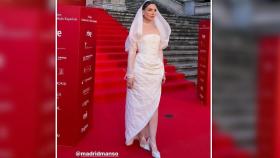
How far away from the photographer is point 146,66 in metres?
3.01

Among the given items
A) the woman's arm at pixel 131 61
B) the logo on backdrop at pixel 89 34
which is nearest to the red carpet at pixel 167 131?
the woman's arm at pixel 131 61

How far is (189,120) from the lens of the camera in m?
3.17

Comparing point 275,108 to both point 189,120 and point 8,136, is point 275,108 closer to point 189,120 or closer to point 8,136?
point 189,120

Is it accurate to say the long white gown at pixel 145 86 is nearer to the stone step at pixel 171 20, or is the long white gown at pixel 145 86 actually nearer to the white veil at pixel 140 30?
the white veil at pixel 140 30

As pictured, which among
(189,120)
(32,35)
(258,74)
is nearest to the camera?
(32,35)

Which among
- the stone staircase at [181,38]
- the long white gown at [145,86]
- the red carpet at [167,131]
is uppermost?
the stone staircase at [181,38]

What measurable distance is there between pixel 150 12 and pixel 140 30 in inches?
5.9

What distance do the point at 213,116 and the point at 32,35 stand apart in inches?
56.5

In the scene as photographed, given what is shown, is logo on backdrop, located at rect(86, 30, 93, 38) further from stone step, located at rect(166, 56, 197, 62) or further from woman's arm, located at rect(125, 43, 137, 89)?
stone step, located at rect(166, 56, 197, 62)

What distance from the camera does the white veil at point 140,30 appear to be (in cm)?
296

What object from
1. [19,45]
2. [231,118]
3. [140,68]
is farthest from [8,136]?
[231,118]

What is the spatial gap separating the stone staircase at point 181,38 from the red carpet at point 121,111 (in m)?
0.07

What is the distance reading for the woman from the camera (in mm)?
2986

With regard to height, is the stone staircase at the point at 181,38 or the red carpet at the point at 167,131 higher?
the stone staircase at the point at 181,38
